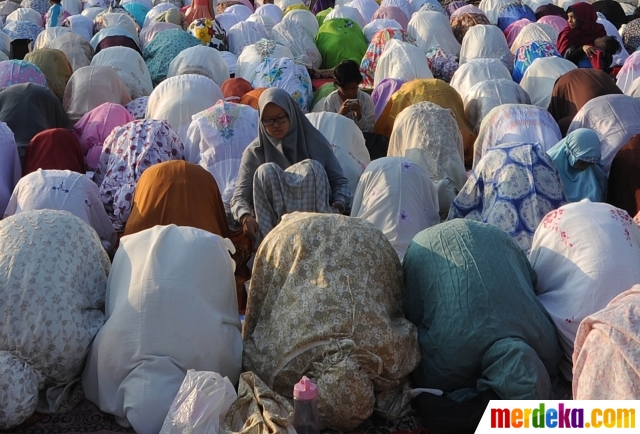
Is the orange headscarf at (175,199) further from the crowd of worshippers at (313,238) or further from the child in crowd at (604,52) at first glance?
the child in crowd at (604,52)

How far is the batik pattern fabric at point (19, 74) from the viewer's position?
5105 millimetres

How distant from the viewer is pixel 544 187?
3428 millimetres

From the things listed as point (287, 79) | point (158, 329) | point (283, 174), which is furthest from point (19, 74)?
point (158, 329)

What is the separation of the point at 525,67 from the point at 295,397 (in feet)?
14.5

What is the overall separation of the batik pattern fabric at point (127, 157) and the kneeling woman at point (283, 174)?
523 millimetres

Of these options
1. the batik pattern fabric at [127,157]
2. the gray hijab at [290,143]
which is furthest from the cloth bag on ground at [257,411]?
the batik pattern fabric at [127,157]

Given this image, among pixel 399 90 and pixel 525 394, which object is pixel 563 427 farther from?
pixel 399 90

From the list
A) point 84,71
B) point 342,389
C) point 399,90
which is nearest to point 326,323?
point 342,389

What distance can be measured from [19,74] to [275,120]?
2.14m

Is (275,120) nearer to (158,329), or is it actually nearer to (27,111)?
(158,329)

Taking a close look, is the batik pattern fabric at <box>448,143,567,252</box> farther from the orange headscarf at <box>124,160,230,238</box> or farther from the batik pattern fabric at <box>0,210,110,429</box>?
the batik pattern fabric at <box>0,210,110,429</box>

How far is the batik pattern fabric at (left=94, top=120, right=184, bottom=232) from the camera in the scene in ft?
12.8

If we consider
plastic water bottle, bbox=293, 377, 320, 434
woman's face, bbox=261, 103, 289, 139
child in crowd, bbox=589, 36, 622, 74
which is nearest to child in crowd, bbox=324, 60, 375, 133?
woman's face, bbox=261, 103, 289, 139

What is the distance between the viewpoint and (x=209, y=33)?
7008mm
